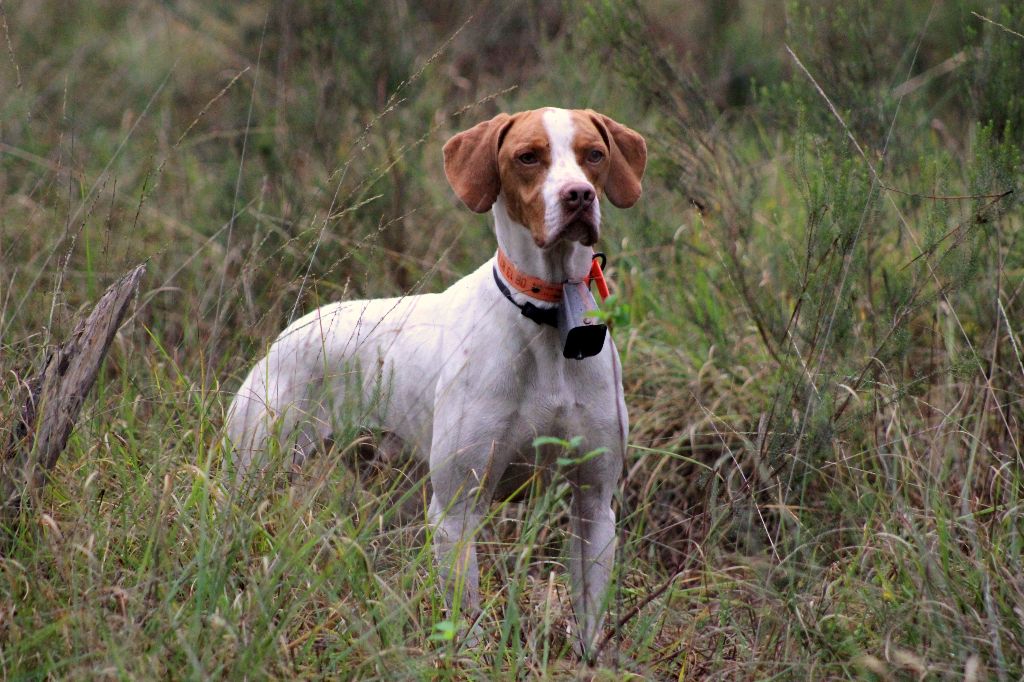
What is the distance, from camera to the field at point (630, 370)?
8.84 feet

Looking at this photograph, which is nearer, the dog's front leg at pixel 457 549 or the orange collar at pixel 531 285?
the dog's front leg at pixel 457 549

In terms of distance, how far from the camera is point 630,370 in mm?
4625

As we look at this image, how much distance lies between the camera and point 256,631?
2.51m

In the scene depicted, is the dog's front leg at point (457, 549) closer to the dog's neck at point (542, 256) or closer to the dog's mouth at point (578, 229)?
the dog's neck at point (542, 256)

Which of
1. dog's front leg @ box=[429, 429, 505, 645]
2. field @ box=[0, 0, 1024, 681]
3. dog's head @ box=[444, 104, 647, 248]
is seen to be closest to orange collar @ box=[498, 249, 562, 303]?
dog's head @ box=[444, 104, 647, 248]

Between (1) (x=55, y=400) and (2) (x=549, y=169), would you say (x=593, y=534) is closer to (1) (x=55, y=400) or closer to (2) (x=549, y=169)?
(2) (x=549, y=169)

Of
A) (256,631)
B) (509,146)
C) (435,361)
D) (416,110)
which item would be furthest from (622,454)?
(416,110)

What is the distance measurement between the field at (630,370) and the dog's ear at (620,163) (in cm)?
40

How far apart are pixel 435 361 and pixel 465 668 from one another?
102 cm

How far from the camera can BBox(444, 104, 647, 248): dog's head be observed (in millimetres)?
3076

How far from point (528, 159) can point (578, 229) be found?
26cm

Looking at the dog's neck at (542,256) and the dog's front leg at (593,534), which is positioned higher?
the dog's neck at (542,256)

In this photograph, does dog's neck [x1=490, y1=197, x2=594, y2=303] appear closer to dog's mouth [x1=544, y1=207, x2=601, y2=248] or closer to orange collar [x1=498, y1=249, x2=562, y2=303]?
orange collar [x1=498, y1=249, x2=562, y2=303]

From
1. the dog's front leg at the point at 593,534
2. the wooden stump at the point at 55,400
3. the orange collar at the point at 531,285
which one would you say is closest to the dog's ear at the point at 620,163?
the orange collar at the point at 531,285
